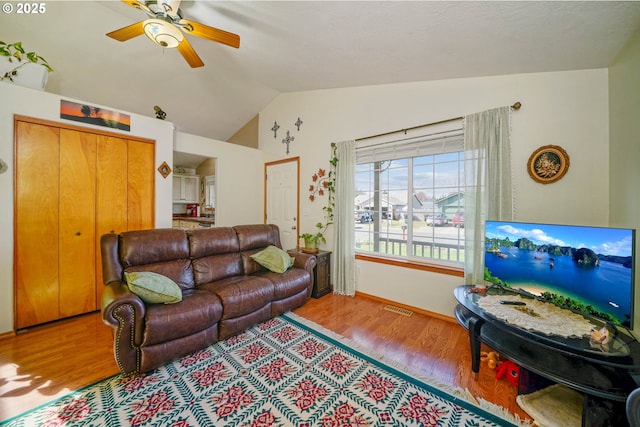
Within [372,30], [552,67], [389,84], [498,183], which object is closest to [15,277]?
[372,30]

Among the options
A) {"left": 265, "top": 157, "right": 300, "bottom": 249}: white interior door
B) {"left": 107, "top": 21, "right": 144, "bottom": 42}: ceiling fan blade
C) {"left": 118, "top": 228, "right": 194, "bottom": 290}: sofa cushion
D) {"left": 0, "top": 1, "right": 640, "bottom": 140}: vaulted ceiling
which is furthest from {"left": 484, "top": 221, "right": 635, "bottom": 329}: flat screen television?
{"left": 107, "top": 21, "right": 144, "bottom": 42}: ceiling fan blade

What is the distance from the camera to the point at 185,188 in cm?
586

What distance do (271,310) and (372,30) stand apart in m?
2.84

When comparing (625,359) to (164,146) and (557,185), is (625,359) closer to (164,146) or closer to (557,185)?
(557,185)

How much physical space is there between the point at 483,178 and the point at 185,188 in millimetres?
5994

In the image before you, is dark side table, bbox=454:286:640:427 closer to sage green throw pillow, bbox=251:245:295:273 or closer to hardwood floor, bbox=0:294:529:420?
hardwood floor, bbox=0:294:529:420

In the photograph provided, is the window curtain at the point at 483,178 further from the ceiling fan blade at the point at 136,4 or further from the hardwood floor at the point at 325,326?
the ceiling fan blade at the point at 136,4

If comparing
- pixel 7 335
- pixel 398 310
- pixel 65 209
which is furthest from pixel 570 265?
pixel 7 335

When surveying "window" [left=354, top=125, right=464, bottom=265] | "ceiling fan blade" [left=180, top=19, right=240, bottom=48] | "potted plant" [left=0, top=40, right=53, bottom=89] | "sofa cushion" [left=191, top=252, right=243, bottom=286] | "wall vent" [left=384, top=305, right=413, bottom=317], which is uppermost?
"ceiling fan blade" [left=180, top=19, right=240, bottom=48]

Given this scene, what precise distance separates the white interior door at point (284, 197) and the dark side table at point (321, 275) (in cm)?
78

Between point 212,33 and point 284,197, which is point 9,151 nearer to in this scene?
point 212,33

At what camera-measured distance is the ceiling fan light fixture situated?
1.88m

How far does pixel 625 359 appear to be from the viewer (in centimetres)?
125

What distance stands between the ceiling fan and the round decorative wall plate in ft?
9.38
